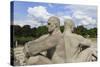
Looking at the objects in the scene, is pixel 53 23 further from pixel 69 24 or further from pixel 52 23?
pixel 69 24

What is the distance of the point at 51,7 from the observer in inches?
121

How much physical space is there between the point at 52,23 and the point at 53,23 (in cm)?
2

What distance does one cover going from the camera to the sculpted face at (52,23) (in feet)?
9.99

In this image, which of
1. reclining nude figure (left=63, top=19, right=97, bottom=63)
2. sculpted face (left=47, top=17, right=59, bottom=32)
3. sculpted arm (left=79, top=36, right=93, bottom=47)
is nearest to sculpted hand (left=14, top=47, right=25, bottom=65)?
sculpted face (left=47, top=17, right=59, bottom=32)

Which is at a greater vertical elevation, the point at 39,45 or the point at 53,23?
the point at 53,23

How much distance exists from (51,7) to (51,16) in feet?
0.44

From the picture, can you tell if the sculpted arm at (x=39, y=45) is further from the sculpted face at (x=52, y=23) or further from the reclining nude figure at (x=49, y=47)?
the sculpted face at (x=52, y=23)

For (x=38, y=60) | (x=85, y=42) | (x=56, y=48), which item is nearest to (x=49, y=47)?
(x=56, y=48)

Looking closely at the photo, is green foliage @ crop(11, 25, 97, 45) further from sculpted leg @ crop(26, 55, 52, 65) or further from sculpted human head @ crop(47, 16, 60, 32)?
sculpted leg @ crop(26, 55, 52, 65)

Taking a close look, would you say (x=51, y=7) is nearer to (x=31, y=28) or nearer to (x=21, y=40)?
(x=31, y=28)

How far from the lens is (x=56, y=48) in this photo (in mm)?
3076

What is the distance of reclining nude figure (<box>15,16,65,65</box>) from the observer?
9.74 feet

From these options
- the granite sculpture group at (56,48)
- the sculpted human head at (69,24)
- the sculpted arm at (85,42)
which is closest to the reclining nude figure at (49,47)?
the granite sculpture group at (56,48)

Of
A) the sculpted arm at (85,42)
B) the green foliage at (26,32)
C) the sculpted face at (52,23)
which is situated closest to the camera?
the green foliage at (26,32)
